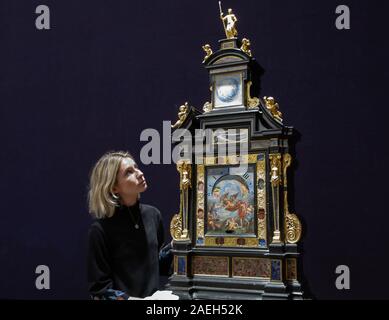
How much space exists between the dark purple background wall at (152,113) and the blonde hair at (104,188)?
349cm

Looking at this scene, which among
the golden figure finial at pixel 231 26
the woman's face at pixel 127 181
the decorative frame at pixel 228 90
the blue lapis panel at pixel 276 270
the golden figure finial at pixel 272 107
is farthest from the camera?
the golden figure finial at pixel 231 26

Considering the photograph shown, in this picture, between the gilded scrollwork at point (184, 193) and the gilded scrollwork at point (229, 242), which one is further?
the gilded scrollwork at point (184, 193)

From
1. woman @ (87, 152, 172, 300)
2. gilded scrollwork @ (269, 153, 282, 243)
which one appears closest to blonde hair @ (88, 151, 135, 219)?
woman @ (87, 152, 172, 300)

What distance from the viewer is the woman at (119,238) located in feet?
5.19

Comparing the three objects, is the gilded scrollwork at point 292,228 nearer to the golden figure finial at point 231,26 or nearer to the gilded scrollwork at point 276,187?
the gilded scrollwork at point 276,187

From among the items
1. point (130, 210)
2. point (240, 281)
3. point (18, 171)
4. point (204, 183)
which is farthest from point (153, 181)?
point (130, 210)

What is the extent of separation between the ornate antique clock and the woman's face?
3.01 m

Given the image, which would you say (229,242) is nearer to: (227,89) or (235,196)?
(235,196)

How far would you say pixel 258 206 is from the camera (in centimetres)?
464

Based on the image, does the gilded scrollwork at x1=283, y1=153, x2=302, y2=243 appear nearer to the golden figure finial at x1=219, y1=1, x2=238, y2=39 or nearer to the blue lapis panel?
the blue lapis panel

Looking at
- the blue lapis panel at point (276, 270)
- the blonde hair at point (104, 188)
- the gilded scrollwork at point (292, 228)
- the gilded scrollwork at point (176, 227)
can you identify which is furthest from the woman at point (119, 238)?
the gilded scrollwork at point (176, 227)

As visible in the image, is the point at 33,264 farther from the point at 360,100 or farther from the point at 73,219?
the point at 360,100

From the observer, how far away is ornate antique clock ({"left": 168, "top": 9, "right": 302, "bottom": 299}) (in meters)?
4.55

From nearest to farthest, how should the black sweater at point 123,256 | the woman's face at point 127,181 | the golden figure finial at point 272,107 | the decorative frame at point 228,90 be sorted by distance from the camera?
the black sweater at point 123,256
the woman's face at point 127,181
the golden figure finial at point 272,107
the decorative frame at point 228,90
